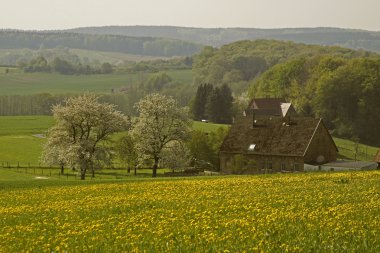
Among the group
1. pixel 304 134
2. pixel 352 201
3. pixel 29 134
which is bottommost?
pixel 29 134

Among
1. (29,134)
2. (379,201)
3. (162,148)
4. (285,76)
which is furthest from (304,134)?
(285,76)

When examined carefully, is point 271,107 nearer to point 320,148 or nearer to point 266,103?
point 266,103

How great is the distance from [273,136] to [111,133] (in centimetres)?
2132

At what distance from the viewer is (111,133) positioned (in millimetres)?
73875

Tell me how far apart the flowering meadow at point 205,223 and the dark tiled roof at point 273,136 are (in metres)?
46.4

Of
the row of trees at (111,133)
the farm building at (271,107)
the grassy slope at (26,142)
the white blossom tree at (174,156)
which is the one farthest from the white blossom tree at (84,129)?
the farm building at (271,107)

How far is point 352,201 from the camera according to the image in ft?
77.8

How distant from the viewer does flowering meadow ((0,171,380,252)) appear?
52.1 ft

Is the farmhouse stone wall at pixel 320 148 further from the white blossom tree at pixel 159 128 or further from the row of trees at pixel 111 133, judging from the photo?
the white blossom tree at pixel 159 128

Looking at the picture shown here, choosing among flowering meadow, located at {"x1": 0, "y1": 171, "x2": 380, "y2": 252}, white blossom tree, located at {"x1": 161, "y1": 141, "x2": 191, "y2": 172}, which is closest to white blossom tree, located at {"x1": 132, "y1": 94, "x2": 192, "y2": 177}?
white blossom tree, located at {"x1": 161, "y1": 141, "x2": 191, "y2": 172}

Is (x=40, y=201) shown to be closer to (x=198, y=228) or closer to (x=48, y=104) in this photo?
(x=198, y=228)

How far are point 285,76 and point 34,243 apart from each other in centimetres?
15038

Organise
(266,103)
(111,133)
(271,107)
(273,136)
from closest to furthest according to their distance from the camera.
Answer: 1. (111,133)
2. (273,136)
3. (271,107)
4. (266,103)

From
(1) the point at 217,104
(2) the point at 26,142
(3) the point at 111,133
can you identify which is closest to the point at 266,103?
(1) the point at 217,104
